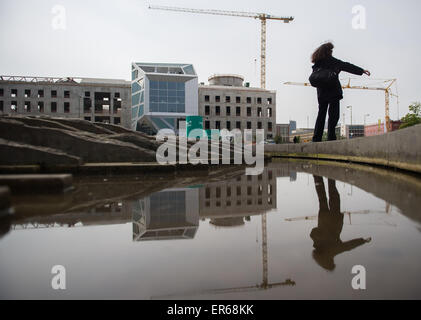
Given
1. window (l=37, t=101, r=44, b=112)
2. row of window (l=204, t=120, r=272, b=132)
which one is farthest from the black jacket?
window (l=37, t=101, r=44, b=112)

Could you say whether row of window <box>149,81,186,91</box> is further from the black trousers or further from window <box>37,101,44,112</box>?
the black trousers

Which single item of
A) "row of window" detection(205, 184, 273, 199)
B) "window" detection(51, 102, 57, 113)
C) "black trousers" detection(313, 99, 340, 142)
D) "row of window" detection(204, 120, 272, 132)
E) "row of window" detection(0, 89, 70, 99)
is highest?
"row of window" detection(0, 89, 70, 99)

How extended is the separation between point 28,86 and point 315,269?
186ft

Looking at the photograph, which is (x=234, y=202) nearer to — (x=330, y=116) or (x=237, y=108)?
(x=330, y=116)

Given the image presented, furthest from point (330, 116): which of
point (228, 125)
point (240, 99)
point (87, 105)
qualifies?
point (87, 105)

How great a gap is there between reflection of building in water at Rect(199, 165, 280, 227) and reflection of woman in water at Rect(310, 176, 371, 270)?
34.4 inches

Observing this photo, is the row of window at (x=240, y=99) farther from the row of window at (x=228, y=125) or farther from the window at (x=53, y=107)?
the window at (x=53, y=107)

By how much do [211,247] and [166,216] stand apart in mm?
1281

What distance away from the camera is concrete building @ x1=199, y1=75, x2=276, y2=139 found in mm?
52688

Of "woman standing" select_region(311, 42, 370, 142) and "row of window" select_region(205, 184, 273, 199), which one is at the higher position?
"woman standing" select_region(311, 42, 370, 142)

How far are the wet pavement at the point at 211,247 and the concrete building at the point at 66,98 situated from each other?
48.0 m

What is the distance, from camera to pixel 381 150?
10039mm

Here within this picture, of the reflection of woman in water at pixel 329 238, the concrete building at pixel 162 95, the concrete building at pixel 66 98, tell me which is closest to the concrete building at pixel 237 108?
the concrete building at pixel 162 95

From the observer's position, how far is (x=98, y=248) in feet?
8.41
